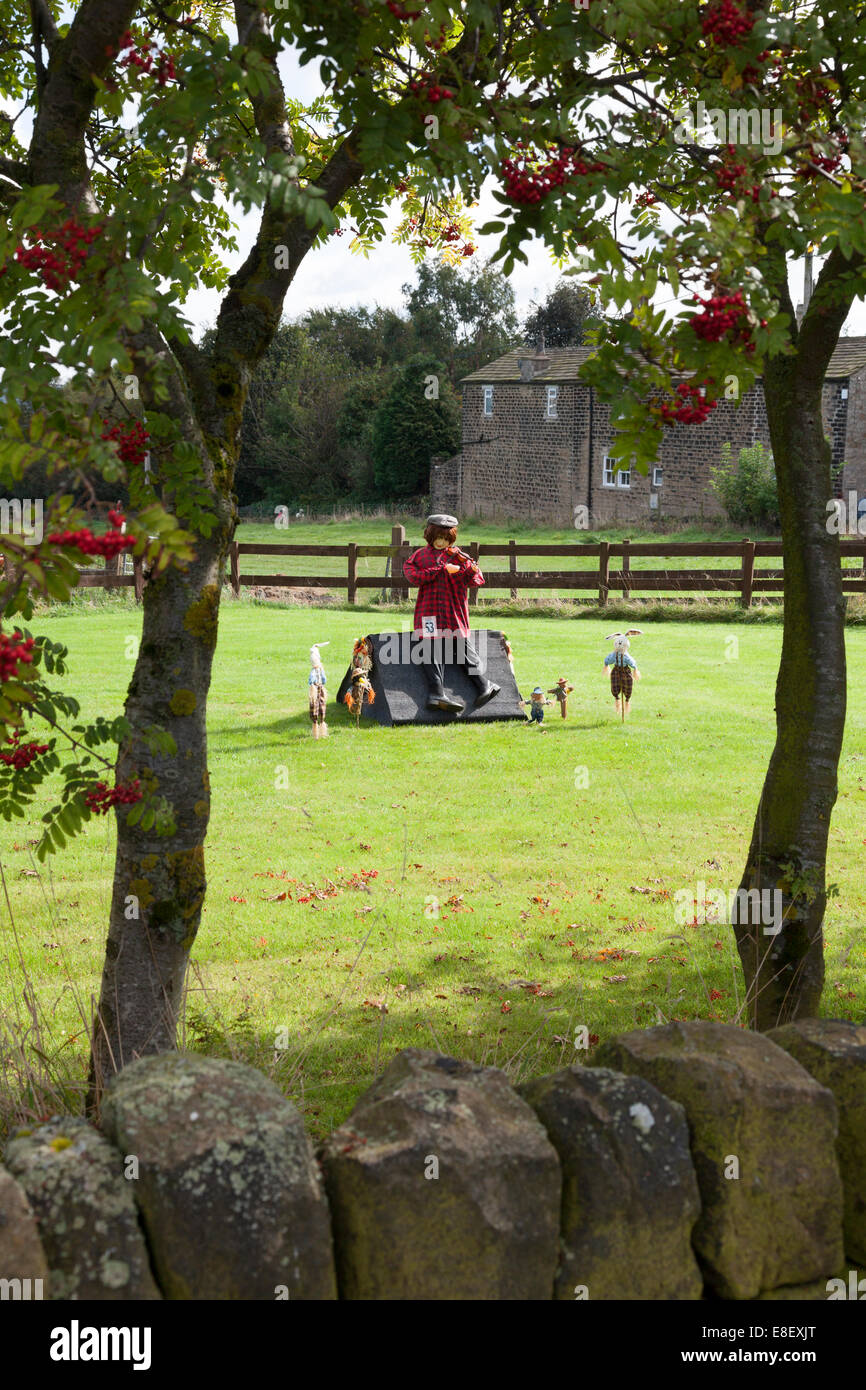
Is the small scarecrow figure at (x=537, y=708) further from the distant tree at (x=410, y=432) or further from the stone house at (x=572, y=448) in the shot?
the distant tree at (x=410, y=432)

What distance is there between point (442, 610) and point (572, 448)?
98.8ft

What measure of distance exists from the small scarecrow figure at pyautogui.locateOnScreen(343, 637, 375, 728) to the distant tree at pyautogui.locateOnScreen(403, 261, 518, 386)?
51360 millimetres

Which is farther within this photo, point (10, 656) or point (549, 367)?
point (549, 367)

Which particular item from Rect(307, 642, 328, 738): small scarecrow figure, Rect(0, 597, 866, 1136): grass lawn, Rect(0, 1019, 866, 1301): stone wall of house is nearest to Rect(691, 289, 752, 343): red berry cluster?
→ Rect(0, 1019, 866, 1301): stone wall of house

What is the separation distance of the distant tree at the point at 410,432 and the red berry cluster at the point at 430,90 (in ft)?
154

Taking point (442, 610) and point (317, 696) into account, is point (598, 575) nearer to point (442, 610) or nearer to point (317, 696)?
point (442, 610)

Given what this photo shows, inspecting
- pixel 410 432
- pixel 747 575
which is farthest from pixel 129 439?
pixel 410 432

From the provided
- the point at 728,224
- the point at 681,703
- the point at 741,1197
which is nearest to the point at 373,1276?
the point at 741,1197

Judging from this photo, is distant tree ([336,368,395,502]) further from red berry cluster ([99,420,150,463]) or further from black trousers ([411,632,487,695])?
red berry cluster ([99,420,150,463])

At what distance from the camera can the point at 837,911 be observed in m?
6.94

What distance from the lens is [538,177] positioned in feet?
9.87

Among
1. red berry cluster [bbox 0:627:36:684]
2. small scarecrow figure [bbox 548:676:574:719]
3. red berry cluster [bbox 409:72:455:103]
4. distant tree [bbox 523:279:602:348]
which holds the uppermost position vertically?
distant tree [bbox 523:279:602:348]

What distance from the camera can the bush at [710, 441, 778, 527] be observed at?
3419 centimetres
